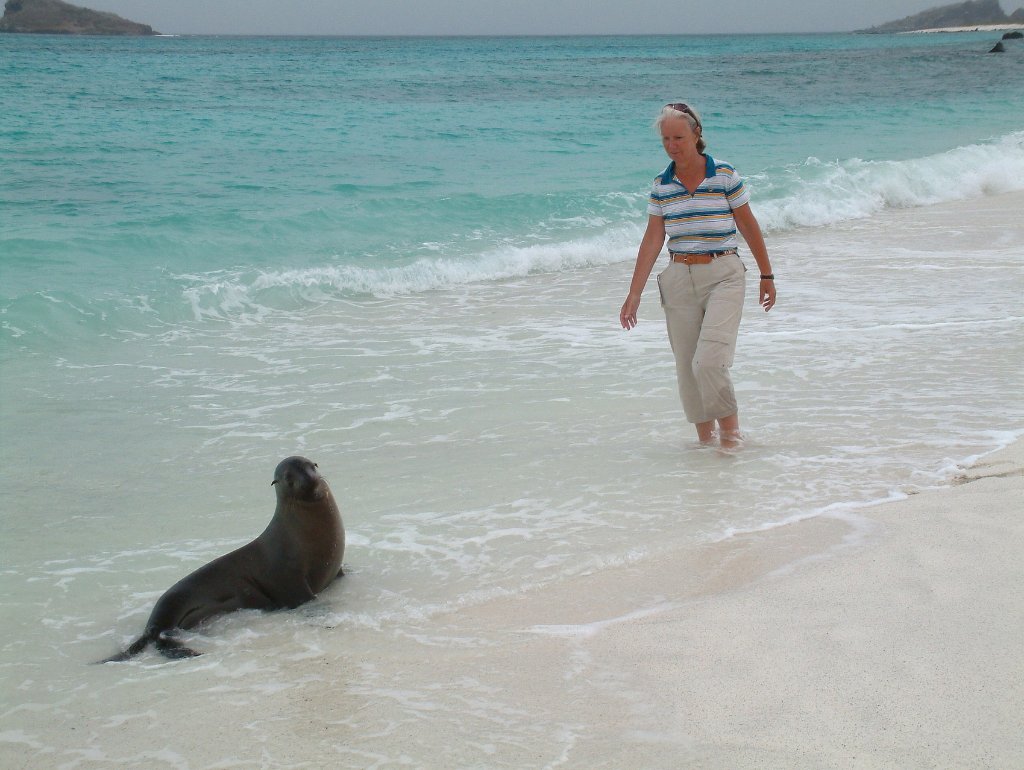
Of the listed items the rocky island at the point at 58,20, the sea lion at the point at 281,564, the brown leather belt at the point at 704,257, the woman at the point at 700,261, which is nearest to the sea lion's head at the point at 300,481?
the sea lion at the point at 281,564

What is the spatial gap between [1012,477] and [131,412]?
5133 mm

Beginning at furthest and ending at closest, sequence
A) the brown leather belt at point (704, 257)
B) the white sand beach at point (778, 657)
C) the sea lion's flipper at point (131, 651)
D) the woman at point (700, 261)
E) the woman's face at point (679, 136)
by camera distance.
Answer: the brown leather belt at point (704, 257)
the woman at point (700, 261)
the woman's face at point (679, 136)
the sea lion's flipper at point (131, 651)
the white sand beach at point (778, 657)

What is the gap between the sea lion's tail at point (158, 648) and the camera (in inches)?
154

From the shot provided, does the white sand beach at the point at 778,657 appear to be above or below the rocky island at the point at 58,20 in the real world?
below

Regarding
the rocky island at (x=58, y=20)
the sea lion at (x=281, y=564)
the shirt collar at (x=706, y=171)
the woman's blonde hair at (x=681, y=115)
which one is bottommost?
the sea lion at (x=281, y=564)

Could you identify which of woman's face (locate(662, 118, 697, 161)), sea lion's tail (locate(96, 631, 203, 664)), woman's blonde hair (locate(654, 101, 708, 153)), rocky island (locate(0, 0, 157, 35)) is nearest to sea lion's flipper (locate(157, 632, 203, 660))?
sea lion's tail (locate(96, 631, 203, 664))

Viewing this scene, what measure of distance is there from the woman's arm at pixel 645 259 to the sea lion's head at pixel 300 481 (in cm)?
205

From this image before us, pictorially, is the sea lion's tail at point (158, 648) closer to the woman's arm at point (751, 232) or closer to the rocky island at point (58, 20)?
the woman's arm at point (751, 232)

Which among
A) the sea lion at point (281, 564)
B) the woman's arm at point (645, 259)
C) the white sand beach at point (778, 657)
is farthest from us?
the woman's arm at point (645, 259)

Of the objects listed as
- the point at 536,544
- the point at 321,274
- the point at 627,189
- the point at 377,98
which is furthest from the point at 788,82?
the point at 536,544

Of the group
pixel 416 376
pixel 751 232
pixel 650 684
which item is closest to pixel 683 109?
pixel 751 232

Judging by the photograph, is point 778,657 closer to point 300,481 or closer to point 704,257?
point 300,481

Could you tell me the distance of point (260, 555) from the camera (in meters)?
4.29

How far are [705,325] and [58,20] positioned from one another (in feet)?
525
